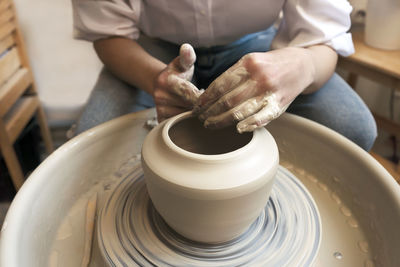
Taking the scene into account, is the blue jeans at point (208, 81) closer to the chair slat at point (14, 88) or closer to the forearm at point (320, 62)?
the forearm at point (320, 62)

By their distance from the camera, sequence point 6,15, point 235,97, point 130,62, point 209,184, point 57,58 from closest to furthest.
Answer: point 209,184 < point 235,97 < point 130,62 < point 6,15 < point 57,58

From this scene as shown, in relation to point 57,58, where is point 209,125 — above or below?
above

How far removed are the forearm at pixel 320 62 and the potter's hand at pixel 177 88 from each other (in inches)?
13.1

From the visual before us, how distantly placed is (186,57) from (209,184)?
0.30 meters

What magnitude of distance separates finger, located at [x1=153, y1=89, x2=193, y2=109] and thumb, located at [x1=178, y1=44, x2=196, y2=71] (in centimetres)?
7

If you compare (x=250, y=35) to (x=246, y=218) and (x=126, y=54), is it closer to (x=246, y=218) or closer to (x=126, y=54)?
(x=126, y=54)

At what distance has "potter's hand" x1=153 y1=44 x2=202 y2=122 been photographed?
0.77 m

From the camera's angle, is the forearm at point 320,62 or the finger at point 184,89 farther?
the forearm at point 320,62

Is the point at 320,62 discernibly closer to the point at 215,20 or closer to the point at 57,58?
the point at 215,20

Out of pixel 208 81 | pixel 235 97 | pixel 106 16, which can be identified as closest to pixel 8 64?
pixel 106 16

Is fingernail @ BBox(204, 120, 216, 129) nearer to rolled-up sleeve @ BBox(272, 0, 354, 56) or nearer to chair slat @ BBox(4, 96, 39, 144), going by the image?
rolled-up sleeve @ BBox(272, 0, 354, 56)

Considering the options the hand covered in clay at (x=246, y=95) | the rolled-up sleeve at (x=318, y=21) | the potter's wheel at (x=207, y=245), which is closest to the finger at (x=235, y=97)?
the hand covered in clay at (x=246, y=95)

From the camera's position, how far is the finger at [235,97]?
0.69 meters

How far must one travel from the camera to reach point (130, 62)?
3.47 feet
